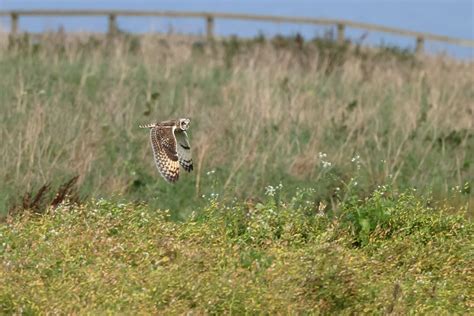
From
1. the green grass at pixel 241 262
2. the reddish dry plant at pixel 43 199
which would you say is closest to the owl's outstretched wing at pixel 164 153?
the green grass at pixel 241 262

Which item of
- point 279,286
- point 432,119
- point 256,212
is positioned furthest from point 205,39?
point 279,286

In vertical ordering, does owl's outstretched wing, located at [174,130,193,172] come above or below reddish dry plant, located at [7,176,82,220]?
above

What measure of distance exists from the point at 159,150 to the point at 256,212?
158 cm

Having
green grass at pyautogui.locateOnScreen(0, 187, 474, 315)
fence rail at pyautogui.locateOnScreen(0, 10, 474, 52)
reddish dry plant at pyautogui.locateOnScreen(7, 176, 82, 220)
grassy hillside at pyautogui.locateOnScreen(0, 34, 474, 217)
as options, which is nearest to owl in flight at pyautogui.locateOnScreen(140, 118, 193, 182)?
green grass at pyautogui.locateOnScreen(0, 187, 474, 315)

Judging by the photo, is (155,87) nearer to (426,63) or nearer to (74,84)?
(74,84)

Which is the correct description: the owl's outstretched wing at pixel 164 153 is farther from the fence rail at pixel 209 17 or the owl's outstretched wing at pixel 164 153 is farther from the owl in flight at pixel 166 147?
the fence rail at pixel 209 17

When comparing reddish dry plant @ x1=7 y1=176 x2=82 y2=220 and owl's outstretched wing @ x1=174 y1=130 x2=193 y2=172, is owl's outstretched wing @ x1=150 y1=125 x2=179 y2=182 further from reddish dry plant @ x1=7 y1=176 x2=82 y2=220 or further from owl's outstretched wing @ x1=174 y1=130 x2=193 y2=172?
reddish dry plant @ x1=7 y1=176 x2=82 y2=220

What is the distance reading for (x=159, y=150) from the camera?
22.3ft

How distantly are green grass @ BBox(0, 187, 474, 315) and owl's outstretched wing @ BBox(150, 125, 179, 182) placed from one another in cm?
49

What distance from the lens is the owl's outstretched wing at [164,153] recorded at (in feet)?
22.2

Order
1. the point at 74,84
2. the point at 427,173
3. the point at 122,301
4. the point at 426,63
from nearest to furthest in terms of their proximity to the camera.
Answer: the point at 122,301 → the point at 427,173 → the point at 74,84 → the point at 426,63

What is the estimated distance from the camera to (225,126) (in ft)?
40.9

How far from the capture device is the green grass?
6.07 m

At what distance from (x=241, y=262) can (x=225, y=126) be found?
228 inches
